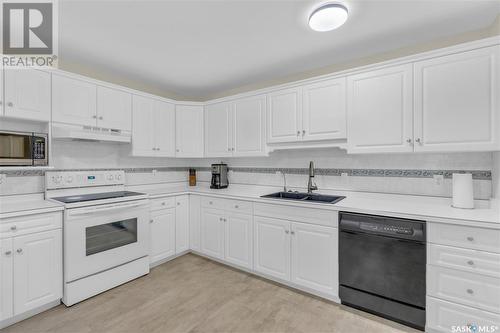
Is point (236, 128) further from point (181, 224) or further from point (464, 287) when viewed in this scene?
point (464, 287)

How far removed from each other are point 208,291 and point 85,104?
2.51 metres

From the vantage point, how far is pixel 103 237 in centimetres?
243

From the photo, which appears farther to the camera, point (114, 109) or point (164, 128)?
point (164, 128)

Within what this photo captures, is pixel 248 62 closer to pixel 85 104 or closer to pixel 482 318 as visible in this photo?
pixel 85 104

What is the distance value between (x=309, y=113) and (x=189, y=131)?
1938mm

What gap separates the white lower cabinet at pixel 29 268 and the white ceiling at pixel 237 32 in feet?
5.85

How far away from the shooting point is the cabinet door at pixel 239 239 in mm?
2758

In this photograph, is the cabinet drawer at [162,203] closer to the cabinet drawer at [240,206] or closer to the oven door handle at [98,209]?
the oven door handle at [98,209]

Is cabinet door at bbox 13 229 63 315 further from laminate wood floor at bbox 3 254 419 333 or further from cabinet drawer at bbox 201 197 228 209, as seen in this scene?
cabinet drawer at bbox 201 197 228 209

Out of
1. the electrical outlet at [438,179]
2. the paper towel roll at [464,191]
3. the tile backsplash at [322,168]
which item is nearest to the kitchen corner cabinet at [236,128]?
the tile backsplash at [322,168]

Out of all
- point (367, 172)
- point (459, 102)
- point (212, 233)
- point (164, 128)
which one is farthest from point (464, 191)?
point (164, 128)

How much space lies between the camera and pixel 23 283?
6.37ft

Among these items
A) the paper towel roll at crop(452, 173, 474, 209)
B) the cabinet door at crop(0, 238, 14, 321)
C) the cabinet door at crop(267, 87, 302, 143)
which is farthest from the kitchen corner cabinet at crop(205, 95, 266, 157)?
the cabinet door at crop(0, 238, 14, 321)

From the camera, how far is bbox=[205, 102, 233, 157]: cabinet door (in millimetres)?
3400
